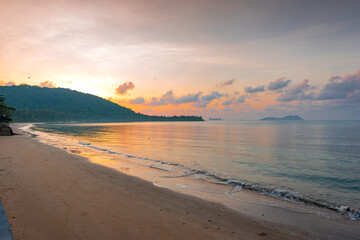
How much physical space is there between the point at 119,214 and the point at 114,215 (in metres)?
0.18

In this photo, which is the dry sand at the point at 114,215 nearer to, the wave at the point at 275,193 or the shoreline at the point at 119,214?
the shoreline at the point at 119,214

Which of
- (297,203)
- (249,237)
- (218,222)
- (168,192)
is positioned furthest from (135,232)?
(297,203)

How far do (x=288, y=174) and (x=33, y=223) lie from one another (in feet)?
56.3

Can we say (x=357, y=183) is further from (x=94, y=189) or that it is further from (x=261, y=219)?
(x=94, y=189)

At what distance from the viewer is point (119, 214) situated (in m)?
7.11

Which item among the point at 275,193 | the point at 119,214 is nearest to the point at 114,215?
the point at 119,214

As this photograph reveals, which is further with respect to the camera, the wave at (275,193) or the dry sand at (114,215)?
the wave at (275,193)

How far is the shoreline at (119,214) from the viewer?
234 inches

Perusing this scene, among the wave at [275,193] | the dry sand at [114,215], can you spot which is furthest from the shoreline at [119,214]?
the wave at [275,193]

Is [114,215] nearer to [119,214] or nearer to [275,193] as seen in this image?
[119,214]

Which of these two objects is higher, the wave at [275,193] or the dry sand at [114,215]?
the dry sand at [114,215]

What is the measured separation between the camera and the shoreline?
5.94 meters

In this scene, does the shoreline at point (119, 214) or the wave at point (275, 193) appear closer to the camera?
the shoreline at point (119, 214)

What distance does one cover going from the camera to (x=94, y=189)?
995 cm
